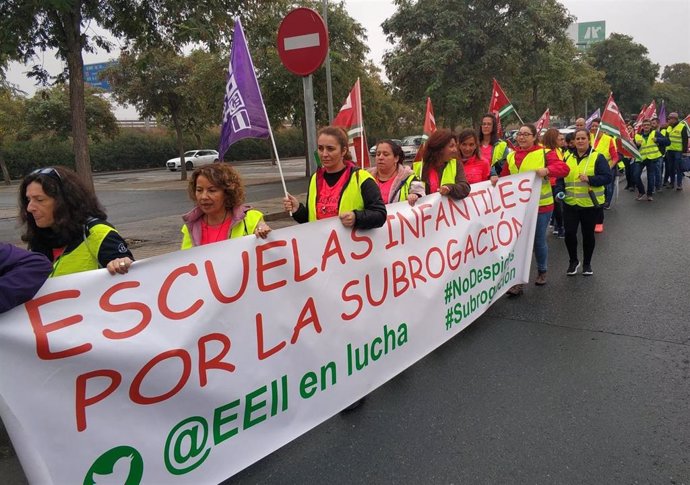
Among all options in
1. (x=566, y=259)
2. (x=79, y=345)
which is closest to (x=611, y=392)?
(x=79, y=345)

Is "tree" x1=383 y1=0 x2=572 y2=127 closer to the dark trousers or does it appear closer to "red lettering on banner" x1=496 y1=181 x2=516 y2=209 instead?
the dark trousers

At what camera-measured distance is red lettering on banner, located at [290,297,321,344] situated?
2693 mm

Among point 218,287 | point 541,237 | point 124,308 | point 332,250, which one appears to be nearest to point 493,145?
point 541,237

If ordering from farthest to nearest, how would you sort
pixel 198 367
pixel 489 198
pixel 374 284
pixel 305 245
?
pixel 489 198, pixel 374 284, pixel 305 245, pixel 198 367

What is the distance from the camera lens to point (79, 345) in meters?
1.95

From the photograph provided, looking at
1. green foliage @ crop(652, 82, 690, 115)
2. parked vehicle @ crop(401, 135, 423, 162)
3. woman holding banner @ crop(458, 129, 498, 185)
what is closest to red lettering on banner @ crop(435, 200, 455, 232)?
woman holding banner @ crop(458, 129, 498, 185)

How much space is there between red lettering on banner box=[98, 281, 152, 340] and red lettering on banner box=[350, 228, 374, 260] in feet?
4.17

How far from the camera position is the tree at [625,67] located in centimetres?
4803

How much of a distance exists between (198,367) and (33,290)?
72 cm

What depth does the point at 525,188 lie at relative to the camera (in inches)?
194

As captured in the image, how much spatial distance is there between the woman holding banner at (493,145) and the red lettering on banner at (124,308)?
4975 mm

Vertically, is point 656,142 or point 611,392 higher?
point 656,142

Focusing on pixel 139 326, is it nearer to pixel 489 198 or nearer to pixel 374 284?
pixel 374 284

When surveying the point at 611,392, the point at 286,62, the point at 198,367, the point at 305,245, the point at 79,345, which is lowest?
the point at 611,392
